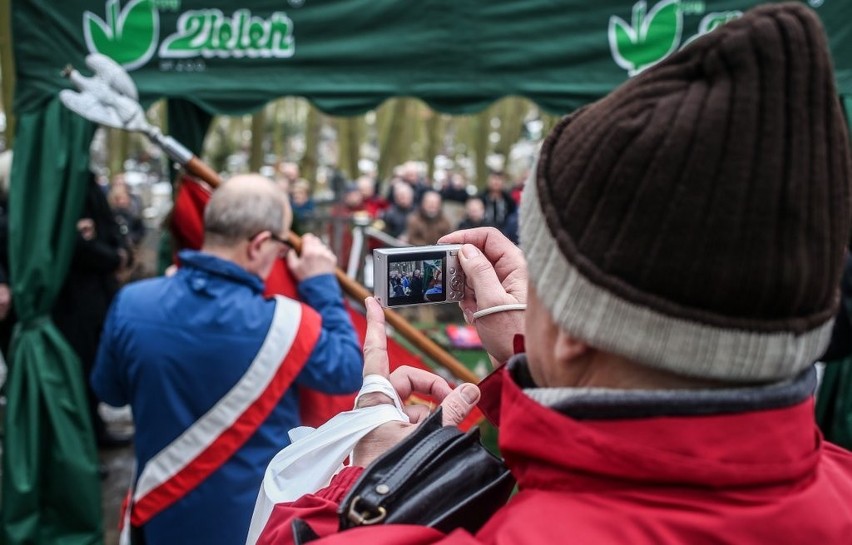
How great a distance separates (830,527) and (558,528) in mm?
296

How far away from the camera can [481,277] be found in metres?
1.25

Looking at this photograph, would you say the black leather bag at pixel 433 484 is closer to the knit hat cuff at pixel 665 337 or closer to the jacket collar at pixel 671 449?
the jacket collar at pixel 671 449

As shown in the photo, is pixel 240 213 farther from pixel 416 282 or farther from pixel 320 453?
pixel 320 453

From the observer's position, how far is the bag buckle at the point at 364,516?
85cm

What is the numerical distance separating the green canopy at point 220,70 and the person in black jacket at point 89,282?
1.11 meters

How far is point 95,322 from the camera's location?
4.93m

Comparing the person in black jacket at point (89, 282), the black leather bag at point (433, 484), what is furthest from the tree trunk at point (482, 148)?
the black leather bag at point (433, 484)

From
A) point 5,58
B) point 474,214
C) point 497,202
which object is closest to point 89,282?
point 5,58

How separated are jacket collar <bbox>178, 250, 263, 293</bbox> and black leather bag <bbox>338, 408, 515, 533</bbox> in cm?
166

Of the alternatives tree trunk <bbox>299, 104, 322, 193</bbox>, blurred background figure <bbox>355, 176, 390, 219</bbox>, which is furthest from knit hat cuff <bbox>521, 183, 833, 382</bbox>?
tree trunk <bbox>299, 104, 322, 193</bbox>

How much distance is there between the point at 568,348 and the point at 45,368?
11.1 feet

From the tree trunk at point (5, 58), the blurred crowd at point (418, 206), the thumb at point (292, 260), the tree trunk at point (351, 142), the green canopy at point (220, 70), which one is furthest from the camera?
the tree trunk at point (351, 142)

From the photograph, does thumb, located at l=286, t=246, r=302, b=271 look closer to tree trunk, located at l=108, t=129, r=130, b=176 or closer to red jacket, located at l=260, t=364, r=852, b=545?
red jacket, located at l=260, t=364, r=852, b=545

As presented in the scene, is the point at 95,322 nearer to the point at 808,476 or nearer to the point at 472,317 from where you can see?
the point at 472,317
